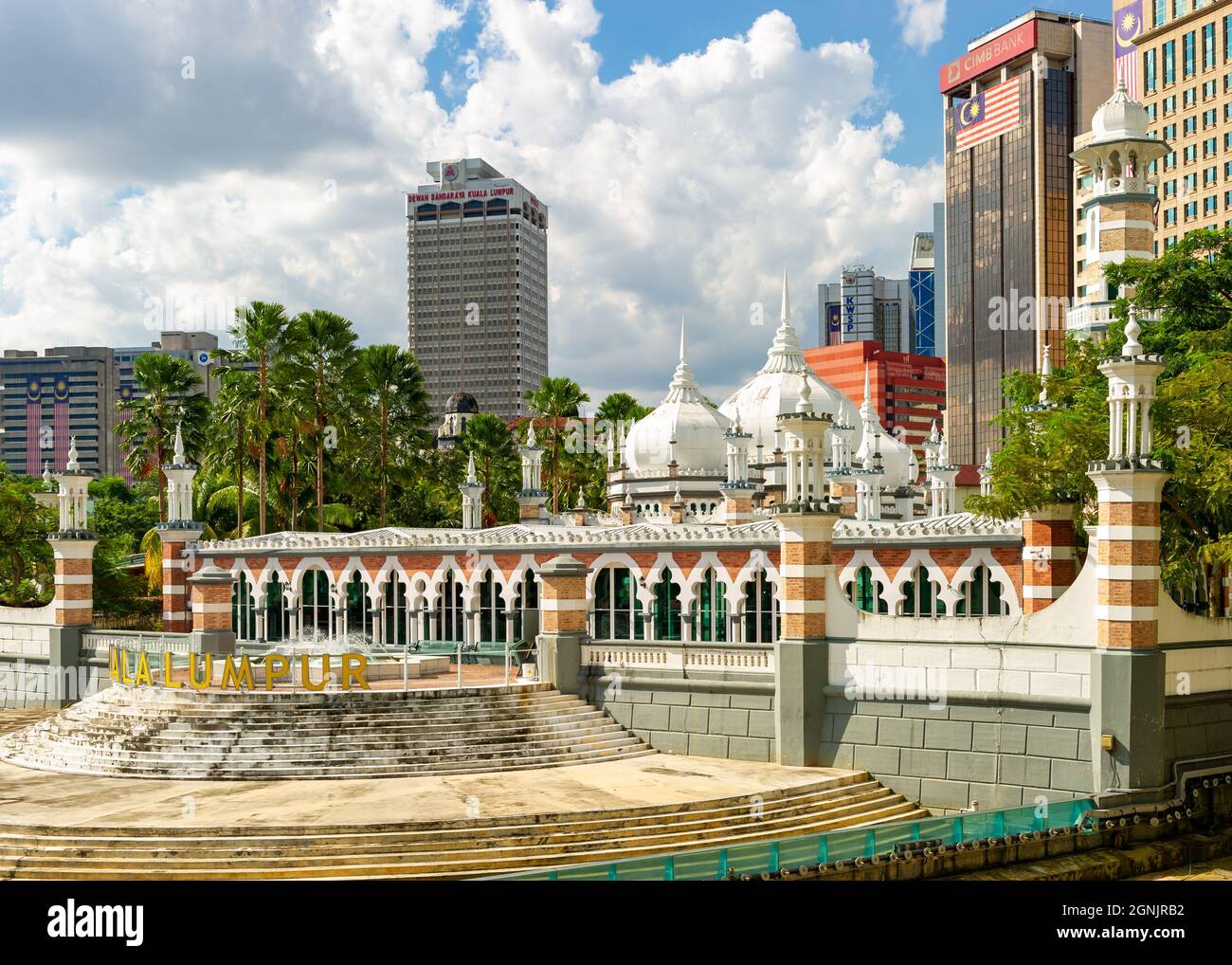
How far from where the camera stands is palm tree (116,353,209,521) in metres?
54.0

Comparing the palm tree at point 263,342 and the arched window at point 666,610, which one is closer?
the arched window at point 666,610

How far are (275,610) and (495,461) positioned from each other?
30.5 meters

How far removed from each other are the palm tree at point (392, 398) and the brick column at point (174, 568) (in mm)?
13838

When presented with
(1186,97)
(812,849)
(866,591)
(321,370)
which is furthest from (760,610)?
(1186,97)

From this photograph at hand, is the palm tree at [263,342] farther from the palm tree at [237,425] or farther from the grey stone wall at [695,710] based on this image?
the grey stone wall at [695,710]

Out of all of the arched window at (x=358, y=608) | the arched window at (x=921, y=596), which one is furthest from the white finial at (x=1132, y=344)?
the arched window at (x=358, y=608)

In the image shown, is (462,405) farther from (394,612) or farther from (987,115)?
(394,612)

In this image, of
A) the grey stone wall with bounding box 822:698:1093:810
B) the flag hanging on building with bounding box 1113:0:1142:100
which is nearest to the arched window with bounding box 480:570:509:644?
the grey stone wall with bounding box 822:698:1093:810

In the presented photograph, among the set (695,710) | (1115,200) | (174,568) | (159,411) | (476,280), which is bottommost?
(695,710)

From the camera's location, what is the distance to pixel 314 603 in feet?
146

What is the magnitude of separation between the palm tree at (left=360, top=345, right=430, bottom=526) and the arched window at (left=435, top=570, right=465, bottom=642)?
47.1 feet

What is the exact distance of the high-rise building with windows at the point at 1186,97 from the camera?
3979 inches
